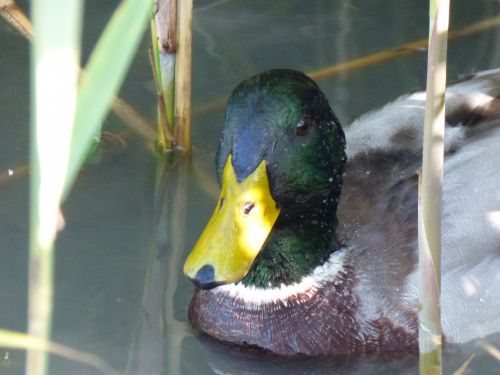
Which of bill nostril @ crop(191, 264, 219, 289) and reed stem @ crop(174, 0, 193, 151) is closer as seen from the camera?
bill nostril @ crop(191, 264, 219, 289)

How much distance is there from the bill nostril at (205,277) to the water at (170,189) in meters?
0.61

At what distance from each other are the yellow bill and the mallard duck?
0.05 ft

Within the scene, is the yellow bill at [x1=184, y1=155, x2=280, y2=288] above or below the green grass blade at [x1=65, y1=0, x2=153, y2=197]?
below

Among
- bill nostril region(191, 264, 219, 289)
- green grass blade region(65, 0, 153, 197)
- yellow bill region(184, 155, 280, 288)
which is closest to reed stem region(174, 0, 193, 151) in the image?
yellow bill region(184, 155, 280, 288)

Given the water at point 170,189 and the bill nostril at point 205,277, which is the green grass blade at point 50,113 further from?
the water at point 170,189

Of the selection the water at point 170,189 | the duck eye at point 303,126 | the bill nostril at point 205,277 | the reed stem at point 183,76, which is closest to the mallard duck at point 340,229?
the duck eye at point 303,126

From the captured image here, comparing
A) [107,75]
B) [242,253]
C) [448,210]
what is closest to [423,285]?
[242,253]

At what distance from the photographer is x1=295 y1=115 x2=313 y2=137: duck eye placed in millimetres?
3158

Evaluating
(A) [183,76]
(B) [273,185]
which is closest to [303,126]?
(B) [273,185]

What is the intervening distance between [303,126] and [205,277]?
0.61 m

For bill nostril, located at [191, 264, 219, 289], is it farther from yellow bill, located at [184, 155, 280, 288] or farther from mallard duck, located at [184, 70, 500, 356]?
mallard duck, located at [184, 70, 500, 356]

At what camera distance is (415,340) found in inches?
131

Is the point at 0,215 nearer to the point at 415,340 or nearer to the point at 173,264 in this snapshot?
the point at 173,264

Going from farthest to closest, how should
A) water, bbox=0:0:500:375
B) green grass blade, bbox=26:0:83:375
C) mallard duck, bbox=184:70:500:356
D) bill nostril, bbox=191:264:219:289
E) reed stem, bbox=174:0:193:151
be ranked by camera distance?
reed stem, bbox=174:0:193:151 < water, bbox=0:0:500:375 < mallard duck, bbox=184:70:500:356 < bill nostril, bbox=191:264:219:289 < green grass blade, bbox=26:0:83:375
